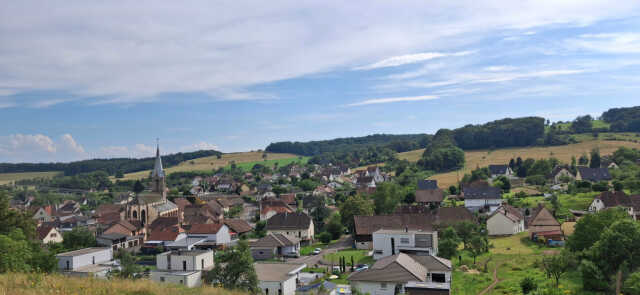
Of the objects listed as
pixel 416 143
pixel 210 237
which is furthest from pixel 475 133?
pixel 210 237

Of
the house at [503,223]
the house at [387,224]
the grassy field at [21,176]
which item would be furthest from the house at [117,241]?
the grassy field at [21,176]

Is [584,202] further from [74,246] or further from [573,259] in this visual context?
[74,246]

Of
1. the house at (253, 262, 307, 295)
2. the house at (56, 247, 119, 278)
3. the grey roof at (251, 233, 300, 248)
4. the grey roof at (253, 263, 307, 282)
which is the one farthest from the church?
the house at (253, 262, 307, 295)

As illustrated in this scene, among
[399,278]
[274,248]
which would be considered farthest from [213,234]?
[399,278]

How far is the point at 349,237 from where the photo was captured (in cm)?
5931

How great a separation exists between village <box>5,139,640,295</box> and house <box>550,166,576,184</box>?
0.21 meters

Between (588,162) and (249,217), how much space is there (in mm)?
78144

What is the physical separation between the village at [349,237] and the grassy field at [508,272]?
203 millimetres

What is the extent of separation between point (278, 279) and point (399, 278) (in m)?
8.39

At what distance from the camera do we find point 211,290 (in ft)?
51.2

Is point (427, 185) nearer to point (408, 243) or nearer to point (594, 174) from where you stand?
point (594, 174)

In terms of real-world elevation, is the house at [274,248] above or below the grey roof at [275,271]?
below

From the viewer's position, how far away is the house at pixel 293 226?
189 ft

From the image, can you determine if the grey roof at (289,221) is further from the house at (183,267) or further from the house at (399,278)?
the house at (399,278)
